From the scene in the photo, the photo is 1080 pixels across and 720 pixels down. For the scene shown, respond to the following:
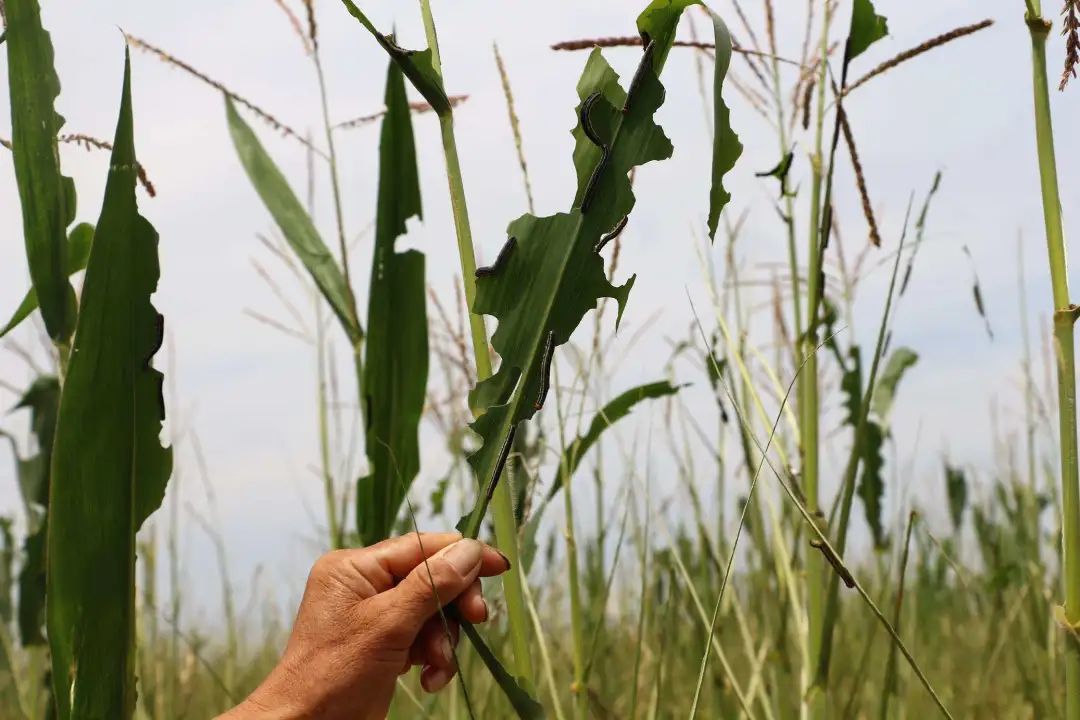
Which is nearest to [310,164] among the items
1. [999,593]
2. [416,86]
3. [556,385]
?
[556,385]

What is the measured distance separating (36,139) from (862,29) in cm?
62

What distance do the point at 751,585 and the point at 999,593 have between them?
31.9 inches

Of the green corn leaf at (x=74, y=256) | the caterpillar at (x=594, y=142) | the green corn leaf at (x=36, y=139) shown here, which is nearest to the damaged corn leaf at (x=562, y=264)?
the caterpillar at (x=594, y=142)

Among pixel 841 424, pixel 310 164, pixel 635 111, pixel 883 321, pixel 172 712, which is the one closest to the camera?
pixel 635 111

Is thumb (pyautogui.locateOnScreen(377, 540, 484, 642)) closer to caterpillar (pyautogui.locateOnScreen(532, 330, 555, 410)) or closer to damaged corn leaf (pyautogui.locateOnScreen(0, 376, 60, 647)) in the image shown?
caterpillar (pyautogui.locateOnScreen(532, 330, 555, 410))

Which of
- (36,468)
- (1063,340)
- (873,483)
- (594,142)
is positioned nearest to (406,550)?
(594,142)

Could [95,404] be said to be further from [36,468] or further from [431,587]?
[36,468]

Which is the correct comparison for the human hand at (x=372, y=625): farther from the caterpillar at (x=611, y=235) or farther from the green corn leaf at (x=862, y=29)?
the green corn leaf at (x=862, y=29)

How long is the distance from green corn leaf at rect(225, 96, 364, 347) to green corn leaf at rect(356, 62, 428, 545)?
120 millimetres

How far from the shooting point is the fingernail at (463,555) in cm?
62

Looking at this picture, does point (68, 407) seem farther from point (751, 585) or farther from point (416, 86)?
point (751, 585)

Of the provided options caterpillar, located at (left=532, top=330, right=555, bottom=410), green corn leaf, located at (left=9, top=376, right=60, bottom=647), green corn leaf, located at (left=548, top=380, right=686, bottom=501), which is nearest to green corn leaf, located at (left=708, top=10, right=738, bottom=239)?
caterpillar, located at (left=532, top=330, right=555, bottom=410)

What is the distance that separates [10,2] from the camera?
721mm

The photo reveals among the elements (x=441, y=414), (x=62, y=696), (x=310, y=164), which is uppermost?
(x=310, y=164)
